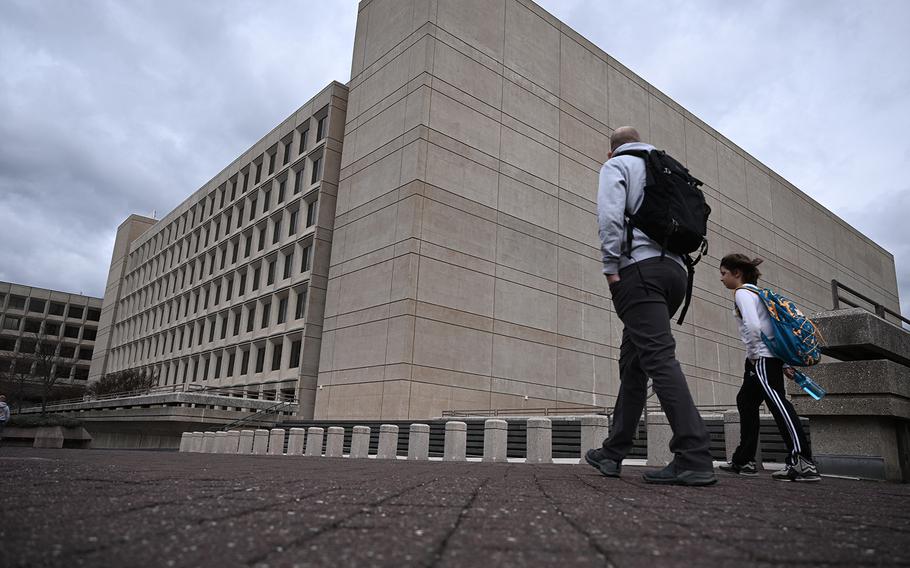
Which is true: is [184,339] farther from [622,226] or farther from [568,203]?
[622,226]

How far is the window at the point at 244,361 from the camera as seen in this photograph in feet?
131

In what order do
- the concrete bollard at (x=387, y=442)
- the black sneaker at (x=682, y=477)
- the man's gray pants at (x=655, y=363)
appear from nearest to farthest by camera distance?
the black sneaker at (x=682, y=477)
the man's gray pants at (x=655, y=363)
the concrete bollard at (x=387, y=442)

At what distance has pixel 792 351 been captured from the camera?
5805 mm

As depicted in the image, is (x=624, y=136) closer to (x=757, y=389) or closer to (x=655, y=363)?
(x=655, y=363)

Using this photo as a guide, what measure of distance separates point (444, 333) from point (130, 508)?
2652 cm

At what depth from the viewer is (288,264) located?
39094mm

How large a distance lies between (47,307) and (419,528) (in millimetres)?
97157

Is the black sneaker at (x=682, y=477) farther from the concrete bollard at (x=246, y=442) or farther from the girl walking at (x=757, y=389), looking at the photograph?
the concrete bollard at (x=246, y=442)

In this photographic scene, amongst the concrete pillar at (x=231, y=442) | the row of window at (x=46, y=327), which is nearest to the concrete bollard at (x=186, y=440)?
the concrete pillar at (x=231, y=442)

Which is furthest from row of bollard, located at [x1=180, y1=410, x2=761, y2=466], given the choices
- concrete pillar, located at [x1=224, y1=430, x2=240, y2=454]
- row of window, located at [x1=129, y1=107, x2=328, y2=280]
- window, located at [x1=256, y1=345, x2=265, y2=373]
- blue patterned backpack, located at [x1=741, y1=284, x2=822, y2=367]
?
row of window, located at [x1=129, y1=107, x2=328, y2=280]

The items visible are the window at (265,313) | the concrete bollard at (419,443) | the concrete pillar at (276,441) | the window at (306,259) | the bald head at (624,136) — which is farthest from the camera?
the window at (265,313)

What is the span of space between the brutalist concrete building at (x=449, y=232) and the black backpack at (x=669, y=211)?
2335cm

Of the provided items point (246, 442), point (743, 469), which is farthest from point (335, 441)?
point (743, 469)

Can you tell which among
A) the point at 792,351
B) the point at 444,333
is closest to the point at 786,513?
the point at 792,351
